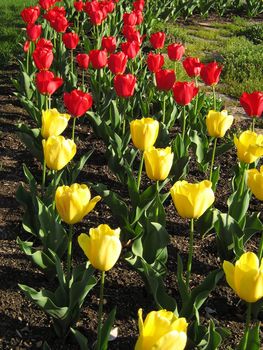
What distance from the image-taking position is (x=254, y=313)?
2.70 meters

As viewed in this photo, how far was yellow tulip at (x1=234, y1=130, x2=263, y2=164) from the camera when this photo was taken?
9.23 feet

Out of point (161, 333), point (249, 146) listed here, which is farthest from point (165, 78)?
point (161, 333)

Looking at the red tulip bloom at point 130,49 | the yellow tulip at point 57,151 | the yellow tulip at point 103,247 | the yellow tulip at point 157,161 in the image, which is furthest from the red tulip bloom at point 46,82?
the yellow tulip at point 103,247

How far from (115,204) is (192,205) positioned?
935 mm

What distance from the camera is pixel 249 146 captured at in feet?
9.23

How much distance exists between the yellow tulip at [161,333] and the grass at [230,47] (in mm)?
4587

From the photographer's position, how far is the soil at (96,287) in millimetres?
2574

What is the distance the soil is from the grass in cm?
253

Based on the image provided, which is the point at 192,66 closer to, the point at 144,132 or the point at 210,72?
the point at 210,72

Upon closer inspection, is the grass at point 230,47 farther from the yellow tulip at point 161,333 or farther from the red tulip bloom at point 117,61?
the yellow tulip at point 161,333

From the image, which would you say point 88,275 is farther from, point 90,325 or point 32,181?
point 32,181

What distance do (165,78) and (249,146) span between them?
1123 millimetres

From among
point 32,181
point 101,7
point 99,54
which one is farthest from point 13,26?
point 32,181

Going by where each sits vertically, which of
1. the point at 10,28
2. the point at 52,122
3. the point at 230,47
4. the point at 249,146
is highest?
the point at 249,146
